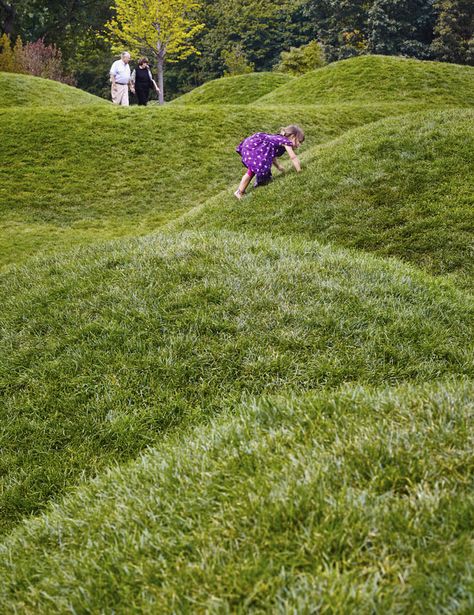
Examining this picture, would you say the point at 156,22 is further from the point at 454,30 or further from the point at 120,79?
the point at 454,30

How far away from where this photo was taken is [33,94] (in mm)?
30734

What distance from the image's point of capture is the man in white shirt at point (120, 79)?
81.6 feet

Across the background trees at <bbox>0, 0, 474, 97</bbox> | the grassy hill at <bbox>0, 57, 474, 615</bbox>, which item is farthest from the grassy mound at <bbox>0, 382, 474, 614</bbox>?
the background trees at <bbox>0, 0, 474, 97</bbox>

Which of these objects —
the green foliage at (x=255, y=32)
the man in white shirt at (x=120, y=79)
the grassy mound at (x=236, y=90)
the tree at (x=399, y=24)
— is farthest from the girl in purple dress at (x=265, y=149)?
the green foliage at (x=255, y=32)

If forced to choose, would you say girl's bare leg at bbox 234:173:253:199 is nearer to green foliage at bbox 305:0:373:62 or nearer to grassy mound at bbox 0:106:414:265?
grassy mound at bbox 0:106:414:265

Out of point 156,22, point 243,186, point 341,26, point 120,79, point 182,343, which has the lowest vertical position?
point 182,343

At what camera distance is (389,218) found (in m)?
10.3

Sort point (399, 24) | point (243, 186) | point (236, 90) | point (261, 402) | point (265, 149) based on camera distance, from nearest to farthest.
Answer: point (261, 402) → point (265, 149) → point (243, 186) → point (236, 90) → point (399, 24)

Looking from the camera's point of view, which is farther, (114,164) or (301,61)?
(301,61)

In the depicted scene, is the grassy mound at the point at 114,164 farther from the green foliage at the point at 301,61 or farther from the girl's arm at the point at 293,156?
the green foliage at the point at 301,61

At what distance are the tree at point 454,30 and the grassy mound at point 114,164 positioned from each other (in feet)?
108

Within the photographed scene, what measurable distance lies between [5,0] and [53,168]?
49.3 m

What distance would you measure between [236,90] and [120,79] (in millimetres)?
14049

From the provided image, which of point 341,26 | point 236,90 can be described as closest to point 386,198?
point 236,90
